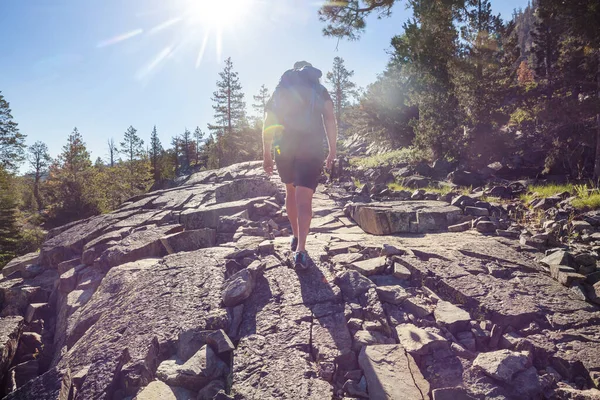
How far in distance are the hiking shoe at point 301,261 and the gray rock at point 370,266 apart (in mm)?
514

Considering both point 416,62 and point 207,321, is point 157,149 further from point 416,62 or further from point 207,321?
point 207,321

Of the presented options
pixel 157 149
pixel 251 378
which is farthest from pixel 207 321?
pixel 157 149

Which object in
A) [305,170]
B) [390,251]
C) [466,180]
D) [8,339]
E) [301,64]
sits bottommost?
[8,339]

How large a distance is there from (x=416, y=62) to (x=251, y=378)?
1833 centimetres

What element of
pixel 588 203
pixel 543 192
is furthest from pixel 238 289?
pixel 543 192

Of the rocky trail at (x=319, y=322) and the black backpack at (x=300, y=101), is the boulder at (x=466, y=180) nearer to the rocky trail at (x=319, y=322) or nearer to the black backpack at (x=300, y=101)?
the rocky trail at (x=319, y=322)

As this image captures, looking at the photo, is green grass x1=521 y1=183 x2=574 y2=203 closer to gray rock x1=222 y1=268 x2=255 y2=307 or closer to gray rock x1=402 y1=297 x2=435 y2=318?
gray rock x1=402 y1=297 x2=435 y2=318

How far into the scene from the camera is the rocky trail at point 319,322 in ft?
6.14

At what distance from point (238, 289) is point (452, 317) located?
179 centimetres

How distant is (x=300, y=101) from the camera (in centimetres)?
335

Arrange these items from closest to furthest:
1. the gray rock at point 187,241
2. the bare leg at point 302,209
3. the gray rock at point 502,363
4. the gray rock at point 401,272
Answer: the gray rock at point 502,363, the gray rock at point 401,272, the bare leg at point 302,209, the gray rock at point 187,241

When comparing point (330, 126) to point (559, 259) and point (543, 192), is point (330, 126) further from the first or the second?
point (543, 192)

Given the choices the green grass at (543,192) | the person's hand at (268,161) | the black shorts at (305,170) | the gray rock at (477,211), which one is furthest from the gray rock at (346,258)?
the green grass at (543,192)

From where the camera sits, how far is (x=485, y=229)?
4.57 m
